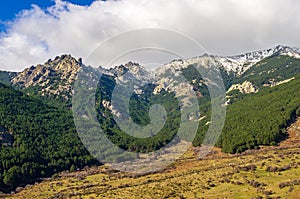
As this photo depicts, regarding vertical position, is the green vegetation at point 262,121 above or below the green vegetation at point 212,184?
above

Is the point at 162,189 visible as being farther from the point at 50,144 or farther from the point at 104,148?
the point at 104,148

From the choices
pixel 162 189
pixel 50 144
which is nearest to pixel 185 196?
pixel 162 189

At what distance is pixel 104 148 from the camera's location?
158 m

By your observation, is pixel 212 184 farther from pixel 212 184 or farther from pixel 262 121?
pixel 262 121

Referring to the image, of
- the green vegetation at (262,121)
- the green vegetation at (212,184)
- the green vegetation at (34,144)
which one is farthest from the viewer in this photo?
the green vegetation at (262,121)

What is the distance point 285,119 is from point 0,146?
105510mm

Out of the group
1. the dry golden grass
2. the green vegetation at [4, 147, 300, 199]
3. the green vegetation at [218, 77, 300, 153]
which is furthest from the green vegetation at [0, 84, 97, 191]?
the green vegetation at [218, 77, 300, 153]

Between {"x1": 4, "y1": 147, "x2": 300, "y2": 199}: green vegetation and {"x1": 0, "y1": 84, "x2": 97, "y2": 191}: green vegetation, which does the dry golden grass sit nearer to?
{"x1": 4, "y1": 147, "x2": 300, "y2": 199}: green vegetation

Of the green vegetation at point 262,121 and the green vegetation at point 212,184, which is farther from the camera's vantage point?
the green vegetation at point 262,121

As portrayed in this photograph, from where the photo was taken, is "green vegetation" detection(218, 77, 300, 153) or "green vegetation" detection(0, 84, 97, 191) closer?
"green vegetation" detection(0, 84, 97, 191)

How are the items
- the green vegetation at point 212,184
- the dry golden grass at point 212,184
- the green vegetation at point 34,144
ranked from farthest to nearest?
1. the green vegetation at point 34,144
2. the dry golden grass at point 212,184
3. the green vegetation at point 212,184

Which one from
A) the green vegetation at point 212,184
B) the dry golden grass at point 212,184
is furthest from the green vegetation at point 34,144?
the green vegetation at point 212,184

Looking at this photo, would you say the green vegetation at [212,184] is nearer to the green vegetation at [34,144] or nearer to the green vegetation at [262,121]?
the green vegetation at [34,144]

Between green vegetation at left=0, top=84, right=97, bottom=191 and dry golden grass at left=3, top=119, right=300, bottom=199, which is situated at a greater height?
green vegetation at left=0, top=84, right=97, bottom=191
